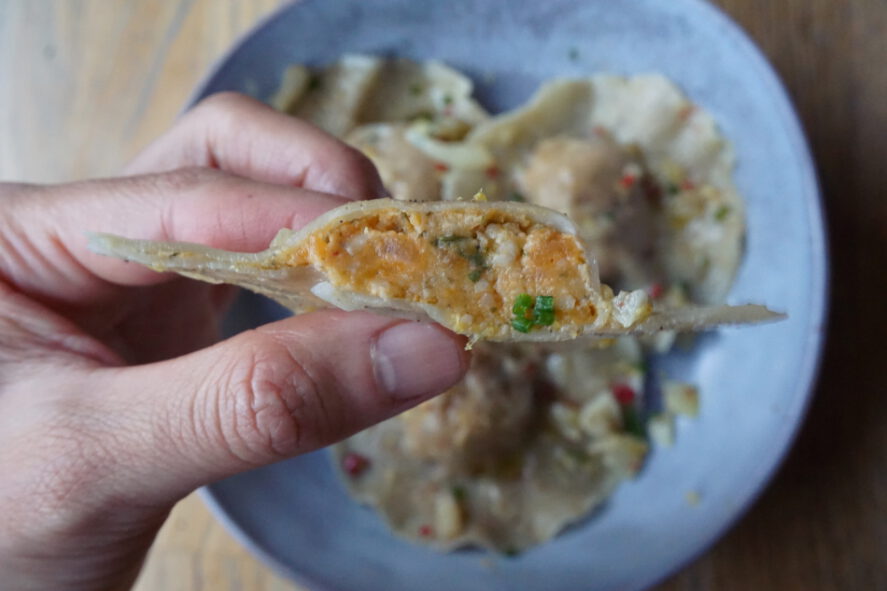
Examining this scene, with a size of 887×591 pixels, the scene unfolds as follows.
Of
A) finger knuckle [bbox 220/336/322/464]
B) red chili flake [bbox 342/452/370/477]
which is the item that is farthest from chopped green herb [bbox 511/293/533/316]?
red chili flake [bbox 342/452/370/477]

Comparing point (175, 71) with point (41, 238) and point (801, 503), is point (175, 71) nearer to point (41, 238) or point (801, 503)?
point (41, 238)

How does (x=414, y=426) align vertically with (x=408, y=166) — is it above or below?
below

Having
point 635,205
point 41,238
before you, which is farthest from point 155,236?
point 635,205

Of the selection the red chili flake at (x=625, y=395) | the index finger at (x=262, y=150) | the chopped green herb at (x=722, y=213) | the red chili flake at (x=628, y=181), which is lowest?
the red chili flake at (x=625, y=395)

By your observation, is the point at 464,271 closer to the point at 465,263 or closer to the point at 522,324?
the point at 465,263

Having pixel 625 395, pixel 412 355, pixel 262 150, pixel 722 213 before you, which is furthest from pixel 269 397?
pixel 722 213

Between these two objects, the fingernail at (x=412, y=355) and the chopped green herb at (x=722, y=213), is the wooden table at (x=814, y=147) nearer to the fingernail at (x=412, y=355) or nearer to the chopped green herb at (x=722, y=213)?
the chopped green herb at (x=722, y=213)

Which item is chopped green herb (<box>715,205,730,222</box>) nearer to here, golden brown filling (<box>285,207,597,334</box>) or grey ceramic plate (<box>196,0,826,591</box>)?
grey ceramic plate (<box>196,0,826,591</box>)

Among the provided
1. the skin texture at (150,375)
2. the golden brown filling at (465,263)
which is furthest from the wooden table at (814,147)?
the golden brown filling at (465,263)
